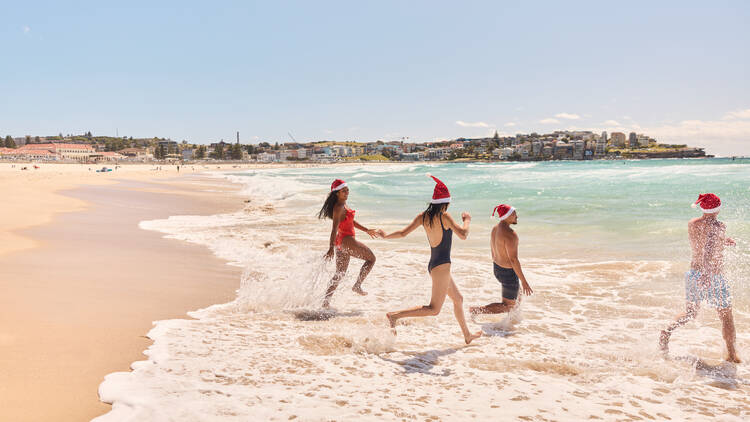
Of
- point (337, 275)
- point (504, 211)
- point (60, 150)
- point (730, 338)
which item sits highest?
point (60, 150)

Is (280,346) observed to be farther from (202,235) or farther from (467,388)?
(202,235)

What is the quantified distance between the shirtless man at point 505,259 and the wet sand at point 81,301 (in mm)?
3538

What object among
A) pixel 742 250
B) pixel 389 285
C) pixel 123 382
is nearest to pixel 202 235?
pixel 389 285

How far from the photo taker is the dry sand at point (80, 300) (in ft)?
10.6

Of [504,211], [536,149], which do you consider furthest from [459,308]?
[536,149]

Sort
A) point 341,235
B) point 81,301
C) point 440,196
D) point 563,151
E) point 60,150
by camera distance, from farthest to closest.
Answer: point 563,151
point 60,150
point 341,235
point 81,301
point 440,196

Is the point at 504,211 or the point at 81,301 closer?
the point at 81,301

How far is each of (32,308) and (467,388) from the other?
442 centimetres

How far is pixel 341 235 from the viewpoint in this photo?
5.78m

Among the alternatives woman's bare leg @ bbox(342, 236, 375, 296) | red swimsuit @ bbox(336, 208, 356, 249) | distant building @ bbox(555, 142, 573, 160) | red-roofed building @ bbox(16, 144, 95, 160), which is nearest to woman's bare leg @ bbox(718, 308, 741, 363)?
woman's bare leg @ bbox(342, 236, 375, 296)

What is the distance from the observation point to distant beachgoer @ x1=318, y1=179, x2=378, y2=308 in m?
5.62

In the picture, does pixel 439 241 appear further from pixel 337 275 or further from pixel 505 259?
pixel 337 275

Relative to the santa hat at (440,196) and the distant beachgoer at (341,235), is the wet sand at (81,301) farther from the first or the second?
the santa hat at (440,196)

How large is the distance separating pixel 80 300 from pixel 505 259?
4931 mm
